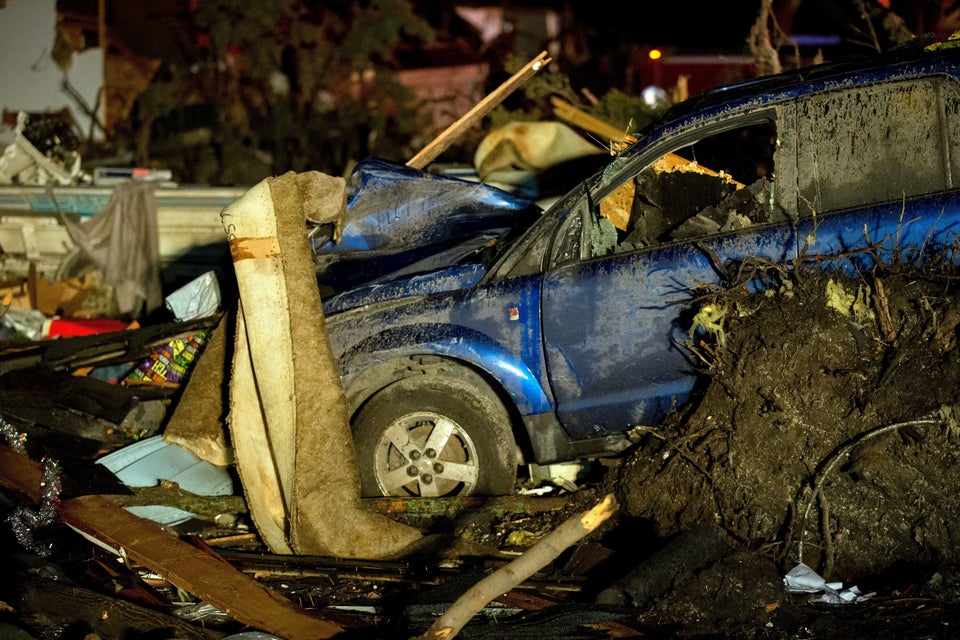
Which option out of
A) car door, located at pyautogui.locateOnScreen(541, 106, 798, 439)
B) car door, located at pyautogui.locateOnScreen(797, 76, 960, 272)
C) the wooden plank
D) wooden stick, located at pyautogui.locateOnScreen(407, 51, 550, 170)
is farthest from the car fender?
wooden stick, located at pyautogui.locateOnScreen(407, 51, 550, 170)

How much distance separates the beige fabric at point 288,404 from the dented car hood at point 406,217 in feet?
2.38

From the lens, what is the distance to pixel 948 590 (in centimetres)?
377

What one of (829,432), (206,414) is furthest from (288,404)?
(829,432)

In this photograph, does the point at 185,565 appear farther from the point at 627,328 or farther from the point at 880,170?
the point at 880,170

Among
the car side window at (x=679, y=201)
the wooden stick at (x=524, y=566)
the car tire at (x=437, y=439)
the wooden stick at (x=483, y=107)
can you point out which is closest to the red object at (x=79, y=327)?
the wooden stick at (x=483, y=107)

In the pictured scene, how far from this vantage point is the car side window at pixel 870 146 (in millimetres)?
4496

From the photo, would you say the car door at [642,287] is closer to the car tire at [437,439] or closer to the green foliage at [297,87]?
the car tire at [437,439]

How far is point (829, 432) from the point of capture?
4.31m

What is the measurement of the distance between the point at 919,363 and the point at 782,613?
129 cm

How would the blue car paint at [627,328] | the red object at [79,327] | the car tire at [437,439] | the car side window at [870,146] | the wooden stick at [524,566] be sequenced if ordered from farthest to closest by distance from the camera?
the red object at [79,327]
the car tire at [437,439]
the blue car paint at [627,328]
the car side window at [870,146]
the wooden stick at [524,566]

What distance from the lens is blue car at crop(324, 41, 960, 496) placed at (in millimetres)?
4504

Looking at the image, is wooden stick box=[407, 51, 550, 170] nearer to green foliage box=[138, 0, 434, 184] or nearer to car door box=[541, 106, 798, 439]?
car door box=[541, 106, 798, 439]

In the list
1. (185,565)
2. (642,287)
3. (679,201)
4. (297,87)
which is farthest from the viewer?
(297,87)

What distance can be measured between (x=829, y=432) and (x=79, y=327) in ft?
19.8
